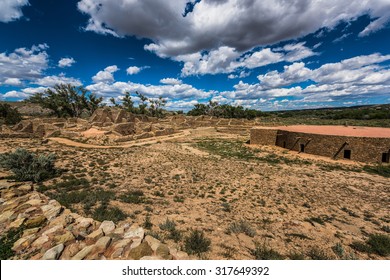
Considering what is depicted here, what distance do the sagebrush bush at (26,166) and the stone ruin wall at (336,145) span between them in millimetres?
22087

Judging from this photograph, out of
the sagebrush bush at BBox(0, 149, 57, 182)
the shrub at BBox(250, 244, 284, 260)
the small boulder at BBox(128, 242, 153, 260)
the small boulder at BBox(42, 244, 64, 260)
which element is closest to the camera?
the small boulder at BBox(42, 244, 64, 260)

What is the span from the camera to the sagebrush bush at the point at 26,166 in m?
7.60

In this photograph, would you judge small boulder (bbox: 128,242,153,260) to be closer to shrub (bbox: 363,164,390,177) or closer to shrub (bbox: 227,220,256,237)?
shrub (bbox: 227,220,256,237)

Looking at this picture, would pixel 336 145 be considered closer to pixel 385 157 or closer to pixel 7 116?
pixel 385 157

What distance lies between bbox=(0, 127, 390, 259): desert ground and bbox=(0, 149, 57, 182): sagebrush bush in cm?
64

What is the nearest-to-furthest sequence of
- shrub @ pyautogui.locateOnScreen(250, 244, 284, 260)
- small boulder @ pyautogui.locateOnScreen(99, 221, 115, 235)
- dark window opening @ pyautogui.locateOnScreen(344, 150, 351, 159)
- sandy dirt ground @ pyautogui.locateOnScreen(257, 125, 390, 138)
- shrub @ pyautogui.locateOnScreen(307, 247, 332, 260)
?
1. small boulder @ pyautogui.locateOnScreen(99, 221, 115, 235)
2. shrub @ pyautogui.locateOnScreen(250, 244, 284, 260)
3. shrub @ pyautogui.locateOnScreen(307, 247, 332, 260)
4. dark window opening @ pyautogui.locateOnScreen(344, 150, 351, 159)
5. sandy dirt ground @ pyautogui.locateOnScreen(257, 125, 390, 138)

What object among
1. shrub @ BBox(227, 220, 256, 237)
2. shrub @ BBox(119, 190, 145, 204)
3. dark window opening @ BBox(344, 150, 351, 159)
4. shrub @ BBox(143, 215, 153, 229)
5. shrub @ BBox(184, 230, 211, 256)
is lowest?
dark window opening @ BBox(344, 150, 351, 159)

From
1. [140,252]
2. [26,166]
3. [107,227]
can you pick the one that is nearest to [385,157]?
[140,252]

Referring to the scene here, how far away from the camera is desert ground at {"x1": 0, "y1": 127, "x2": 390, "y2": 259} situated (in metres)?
4.97

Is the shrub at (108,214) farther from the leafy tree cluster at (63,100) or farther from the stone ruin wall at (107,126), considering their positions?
the leafy tree cluster at (63,100)

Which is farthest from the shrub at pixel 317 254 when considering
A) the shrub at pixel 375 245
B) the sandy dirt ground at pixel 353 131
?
the sandy dirt ground at pixel 353 131

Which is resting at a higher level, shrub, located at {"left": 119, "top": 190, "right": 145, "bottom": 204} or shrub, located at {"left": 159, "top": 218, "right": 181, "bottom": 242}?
shrub, located at {"left": 159, "top": 218, "right": 181, "bottom": 242}

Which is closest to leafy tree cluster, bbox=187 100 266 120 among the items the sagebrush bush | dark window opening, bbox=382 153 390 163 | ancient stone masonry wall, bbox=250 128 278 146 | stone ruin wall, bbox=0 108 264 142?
stone ruin wall, bbox=0 108 264 142
